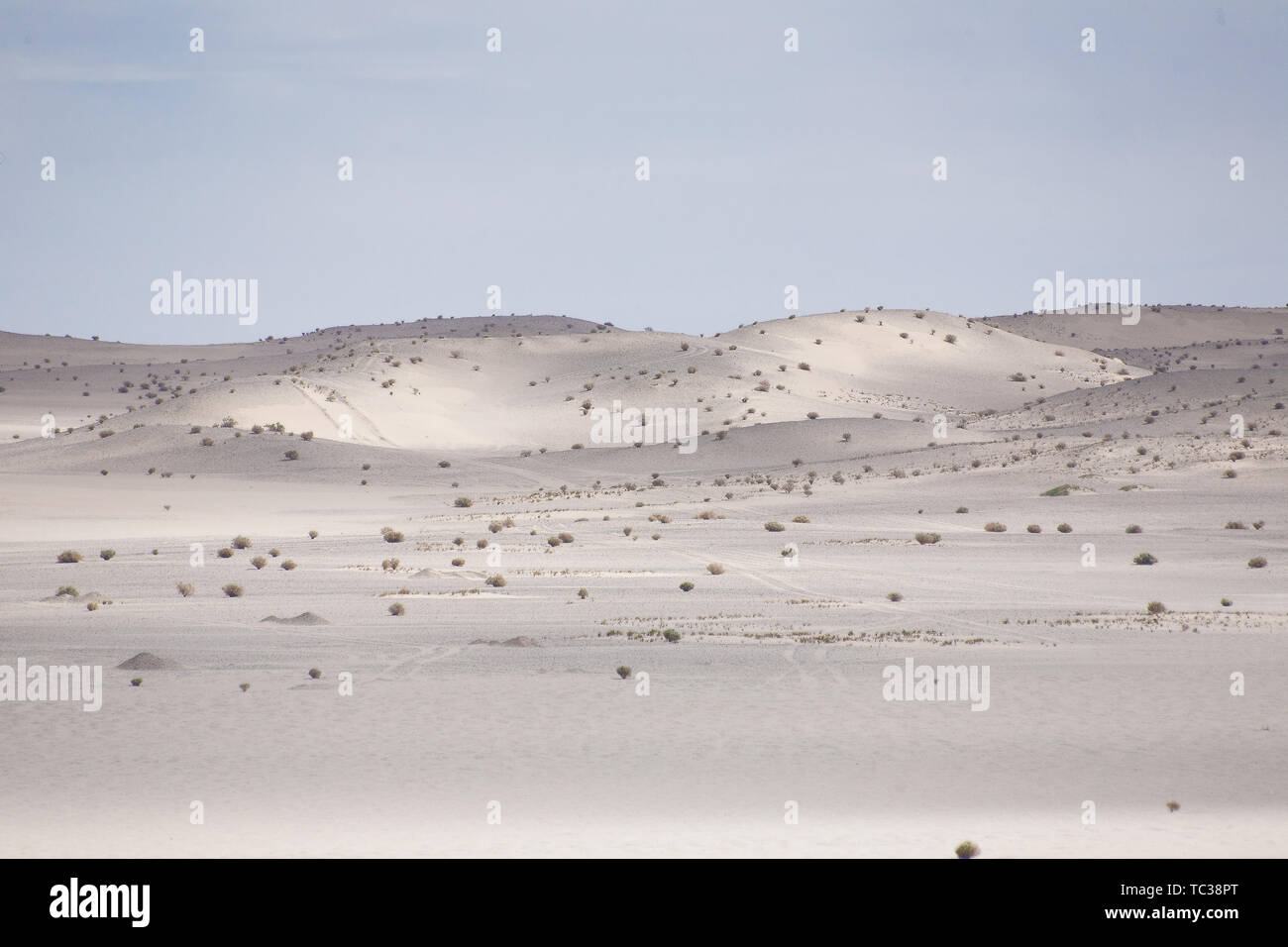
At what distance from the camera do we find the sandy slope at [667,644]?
13.3 metres

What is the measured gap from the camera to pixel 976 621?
23.9m

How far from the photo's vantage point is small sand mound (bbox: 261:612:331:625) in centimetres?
2383

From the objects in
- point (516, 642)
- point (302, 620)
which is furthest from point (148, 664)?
point (516, 642)

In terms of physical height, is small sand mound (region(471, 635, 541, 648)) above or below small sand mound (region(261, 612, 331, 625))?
below

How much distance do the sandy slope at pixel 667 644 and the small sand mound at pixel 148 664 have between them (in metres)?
0.32

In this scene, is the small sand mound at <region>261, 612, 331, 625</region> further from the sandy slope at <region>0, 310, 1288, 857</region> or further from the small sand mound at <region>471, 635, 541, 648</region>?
the small sand mound at <region>471, 635, 541, 648</region>

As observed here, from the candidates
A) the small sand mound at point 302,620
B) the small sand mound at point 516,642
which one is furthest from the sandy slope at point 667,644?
the small sand mound at point 302,620

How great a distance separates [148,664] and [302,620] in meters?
4.07

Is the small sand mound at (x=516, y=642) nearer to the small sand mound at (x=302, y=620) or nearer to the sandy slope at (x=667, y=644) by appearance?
the sandy slope at (x=667, y=644)

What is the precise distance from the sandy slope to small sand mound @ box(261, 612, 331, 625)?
70 centimetres

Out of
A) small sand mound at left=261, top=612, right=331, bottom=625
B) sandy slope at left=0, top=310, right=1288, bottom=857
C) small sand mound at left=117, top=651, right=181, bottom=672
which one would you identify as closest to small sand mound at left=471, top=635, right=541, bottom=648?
sandy slope at left=0, top=310, right=1288, bottom=857
